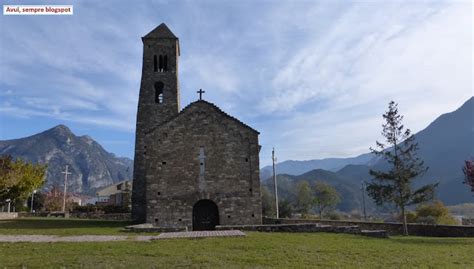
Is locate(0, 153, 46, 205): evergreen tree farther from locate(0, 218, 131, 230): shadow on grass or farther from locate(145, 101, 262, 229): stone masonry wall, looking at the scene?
locate(145, 101, 262, 229): stone masonry wall

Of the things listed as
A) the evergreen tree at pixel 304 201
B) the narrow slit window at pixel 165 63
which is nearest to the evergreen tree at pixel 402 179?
the narrow slit window at pixel 165 63

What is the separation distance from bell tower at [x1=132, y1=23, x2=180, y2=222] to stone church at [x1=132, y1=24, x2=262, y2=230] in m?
5.44

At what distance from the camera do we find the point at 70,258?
10.8 meters

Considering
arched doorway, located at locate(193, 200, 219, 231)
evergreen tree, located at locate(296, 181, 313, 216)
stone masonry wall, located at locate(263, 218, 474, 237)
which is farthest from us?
evergreen tree, located at locate(296, 181, 313, 216)

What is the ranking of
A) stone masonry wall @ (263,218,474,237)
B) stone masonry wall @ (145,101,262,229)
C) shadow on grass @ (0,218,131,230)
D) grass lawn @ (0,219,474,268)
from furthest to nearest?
stone masonry wall @ (145,101,262,229) < shadow on grass @ (0,218,131,230) < stone masonry wall @ (263,218,474,237) < grass lawn @ (0,219,474,268)

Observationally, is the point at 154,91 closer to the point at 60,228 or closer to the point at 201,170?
the point at 201,170

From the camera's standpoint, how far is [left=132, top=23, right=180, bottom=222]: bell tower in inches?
1260

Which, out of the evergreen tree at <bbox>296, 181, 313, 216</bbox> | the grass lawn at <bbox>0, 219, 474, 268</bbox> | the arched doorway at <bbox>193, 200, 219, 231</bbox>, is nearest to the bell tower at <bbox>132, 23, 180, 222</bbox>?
the arched doorway at <bbox>193, 200, 219, 231</bbox>

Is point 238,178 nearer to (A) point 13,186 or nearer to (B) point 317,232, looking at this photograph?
(B) point 317,232

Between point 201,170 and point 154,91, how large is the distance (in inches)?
430

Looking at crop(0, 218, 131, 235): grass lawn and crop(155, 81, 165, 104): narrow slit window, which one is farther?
crop(155, 81, 165, 104): narrow slit window

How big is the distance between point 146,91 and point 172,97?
7.61 ft

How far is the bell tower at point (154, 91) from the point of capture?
3200cm

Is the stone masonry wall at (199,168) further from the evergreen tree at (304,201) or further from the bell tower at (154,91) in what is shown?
the evergreen tree at (304,201)
